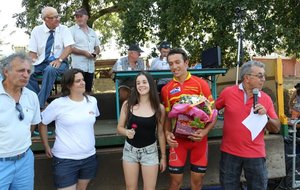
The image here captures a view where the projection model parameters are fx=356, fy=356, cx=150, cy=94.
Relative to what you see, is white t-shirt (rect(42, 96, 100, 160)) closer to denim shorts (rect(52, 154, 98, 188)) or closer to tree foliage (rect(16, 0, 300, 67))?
denim shorts (rect(52, 154, 98, 188))

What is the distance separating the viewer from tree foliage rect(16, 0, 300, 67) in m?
8.62

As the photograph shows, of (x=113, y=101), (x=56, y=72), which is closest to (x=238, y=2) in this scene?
(x=113, y=101)

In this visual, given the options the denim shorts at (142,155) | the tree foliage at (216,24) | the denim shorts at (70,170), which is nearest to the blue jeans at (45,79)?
the denim shorts at (70,170)

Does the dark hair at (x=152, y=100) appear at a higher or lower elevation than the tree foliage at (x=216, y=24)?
lower

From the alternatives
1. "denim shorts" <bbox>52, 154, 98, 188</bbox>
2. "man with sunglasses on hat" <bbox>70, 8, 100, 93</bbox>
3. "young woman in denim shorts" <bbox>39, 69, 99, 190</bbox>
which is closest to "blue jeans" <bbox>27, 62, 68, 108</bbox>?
"man with sunglasses on hat" <bbox>70, 8, 100, 93</bbox>

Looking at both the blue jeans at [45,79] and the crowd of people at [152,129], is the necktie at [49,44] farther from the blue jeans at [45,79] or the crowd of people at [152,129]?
the crowd of people at [152,129]

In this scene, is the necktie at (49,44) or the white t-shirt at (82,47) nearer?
the necktie at (49,44)

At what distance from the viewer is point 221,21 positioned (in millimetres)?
8836

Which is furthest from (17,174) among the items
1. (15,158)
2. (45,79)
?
(45,79)

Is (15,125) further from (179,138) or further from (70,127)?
(179,138)

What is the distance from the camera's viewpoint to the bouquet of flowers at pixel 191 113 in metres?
3.48

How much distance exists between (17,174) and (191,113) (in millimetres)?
1682

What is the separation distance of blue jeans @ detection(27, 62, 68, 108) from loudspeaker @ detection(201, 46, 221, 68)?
2369 millimetres

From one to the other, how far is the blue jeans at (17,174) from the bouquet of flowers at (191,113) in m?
1.42
